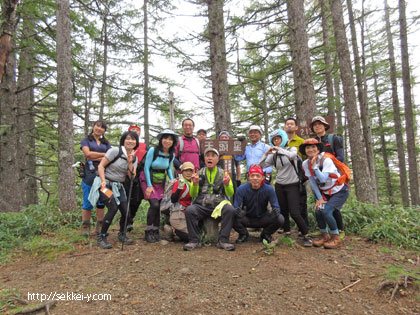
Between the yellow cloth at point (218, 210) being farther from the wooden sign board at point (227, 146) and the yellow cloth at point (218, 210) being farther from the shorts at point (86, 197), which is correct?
the shorts at point (86, 197)

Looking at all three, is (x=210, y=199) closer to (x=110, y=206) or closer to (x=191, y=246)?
(x=191, y=246)

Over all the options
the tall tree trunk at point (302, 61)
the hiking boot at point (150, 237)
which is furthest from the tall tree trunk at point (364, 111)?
the hiking boot at point (150, 237)

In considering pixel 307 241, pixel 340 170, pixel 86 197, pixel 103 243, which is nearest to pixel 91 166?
pixel 86 197

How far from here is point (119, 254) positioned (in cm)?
439

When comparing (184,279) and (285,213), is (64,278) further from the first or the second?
(285,213)

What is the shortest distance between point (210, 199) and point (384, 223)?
12.5 feet

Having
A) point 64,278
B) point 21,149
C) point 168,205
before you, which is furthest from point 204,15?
point 21,149

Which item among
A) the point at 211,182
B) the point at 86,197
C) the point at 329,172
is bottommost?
the point at 86,197

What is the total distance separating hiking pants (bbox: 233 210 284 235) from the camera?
→ 15.6 ft

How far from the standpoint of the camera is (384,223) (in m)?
5.12

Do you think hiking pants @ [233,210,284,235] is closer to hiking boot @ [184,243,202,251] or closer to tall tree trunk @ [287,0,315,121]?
hiking boot @ [184,243,202,251]

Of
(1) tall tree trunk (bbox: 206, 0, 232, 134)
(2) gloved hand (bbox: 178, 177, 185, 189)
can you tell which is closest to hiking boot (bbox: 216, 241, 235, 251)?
(2) gloved hand (bbox: 178, 177, 185, 189)

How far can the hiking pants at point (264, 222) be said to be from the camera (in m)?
4.77

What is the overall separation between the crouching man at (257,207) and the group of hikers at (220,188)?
2 cm
